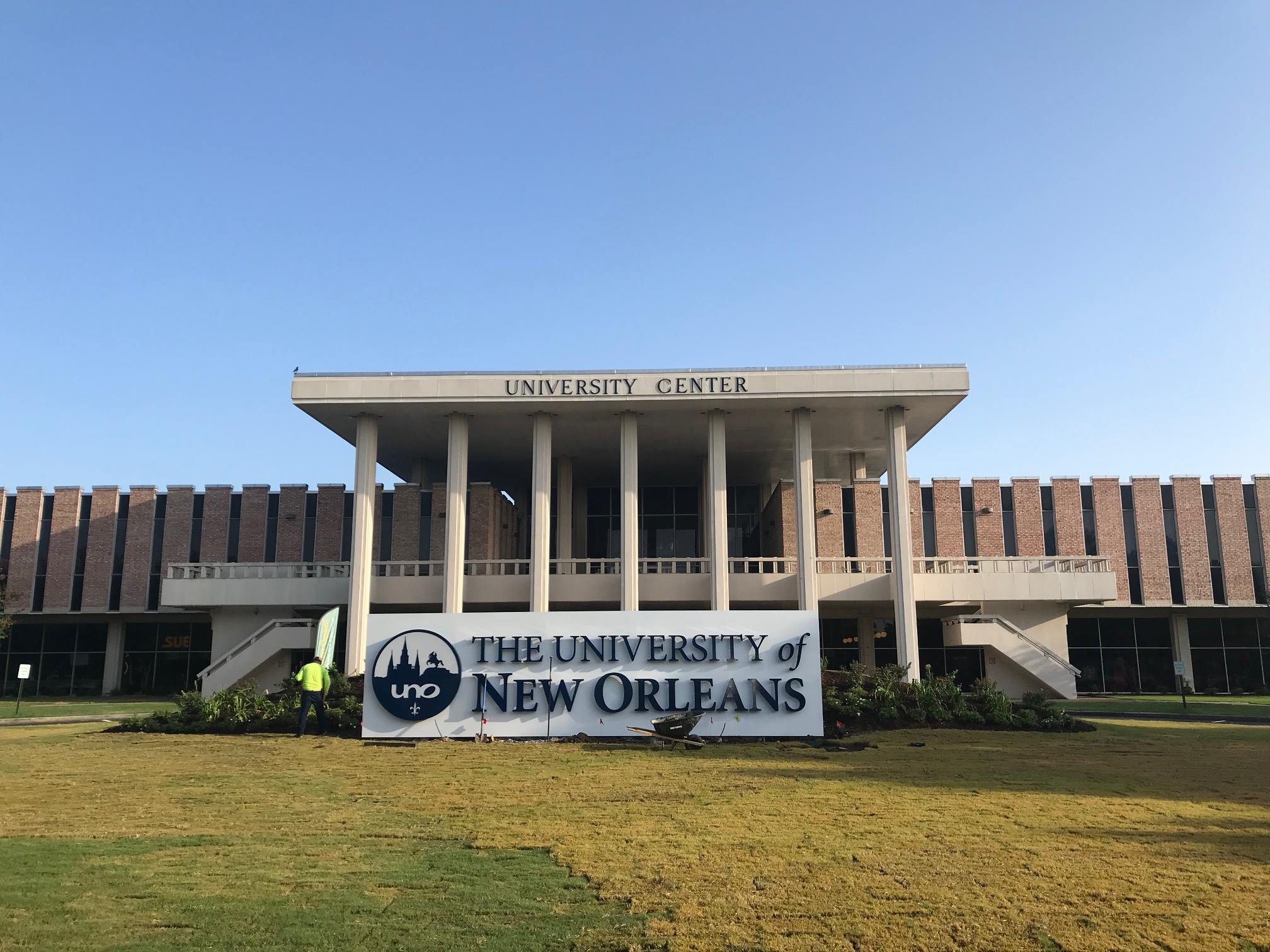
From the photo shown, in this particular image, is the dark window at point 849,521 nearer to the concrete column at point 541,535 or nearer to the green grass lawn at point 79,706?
the concrete column at point 541,535

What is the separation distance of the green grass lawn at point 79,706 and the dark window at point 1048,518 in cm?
3581

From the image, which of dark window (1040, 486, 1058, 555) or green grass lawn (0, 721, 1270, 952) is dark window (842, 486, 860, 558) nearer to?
dark window (1040, 486, 1058, 555)

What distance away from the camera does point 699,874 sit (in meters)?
8.79

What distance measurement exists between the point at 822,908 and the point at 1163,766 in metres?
11.6

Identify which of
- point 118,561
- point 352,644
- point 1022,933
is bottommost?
point 1022,933

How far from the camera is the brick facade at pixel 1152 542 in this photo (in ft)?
140

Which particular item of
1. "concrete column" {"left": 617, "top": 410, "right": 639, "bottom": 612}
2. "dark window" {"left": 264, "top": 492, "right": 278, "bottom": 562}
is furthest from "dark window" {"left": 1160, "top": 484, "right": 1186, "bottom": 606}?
"dark window" {"left": 264, "top": 492, "right": 278, "bottom": 562}

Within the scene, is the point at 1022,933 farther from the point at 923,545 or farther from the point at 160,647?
the point at 160,647

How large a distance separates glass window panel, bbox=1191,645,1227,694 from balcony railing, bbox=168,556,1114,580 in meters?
12.5

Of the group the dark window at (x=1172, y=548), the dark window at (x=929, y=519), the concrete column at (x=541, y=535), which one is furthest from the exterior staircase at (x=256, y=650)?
the dark window at (x=1172, y=548)

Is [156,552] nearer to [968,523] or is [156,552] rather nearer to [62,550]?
[62,550]

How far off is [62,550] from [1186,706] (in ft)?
152

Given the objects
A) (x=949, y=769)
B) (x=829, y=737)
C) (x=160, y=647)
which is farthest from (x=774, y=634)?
(x=160, y=647)

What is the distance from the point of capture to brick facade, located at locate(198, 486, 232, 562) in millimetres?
43250
